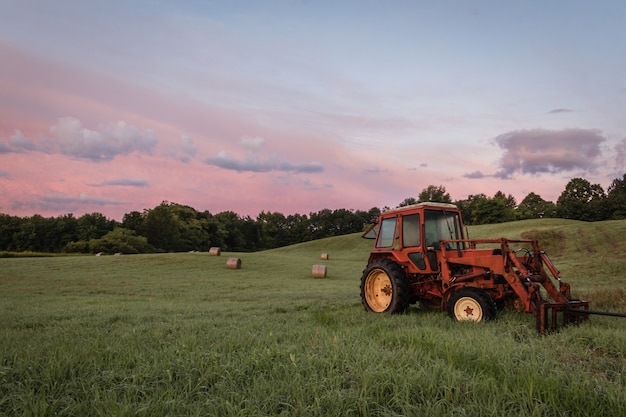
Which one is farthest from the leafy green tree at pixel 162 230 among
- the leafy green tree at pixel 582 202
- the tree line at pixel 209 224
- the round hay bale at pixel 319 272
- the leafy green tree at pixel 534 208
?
the leafy green tree at pixel 582 202

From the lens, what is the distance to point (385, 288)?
9.20 metres

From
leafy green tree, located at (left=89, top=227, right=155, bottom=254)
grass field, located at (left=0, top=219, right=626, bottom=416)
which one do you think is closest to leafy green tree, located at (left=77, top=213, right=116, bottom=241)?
leafy green tree, located at (left=89, top=227, right=155, bottom=254)

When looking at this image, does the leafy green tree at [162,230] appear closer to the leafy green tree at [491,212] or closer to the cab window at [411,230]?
the leafy green tree at [491,212]

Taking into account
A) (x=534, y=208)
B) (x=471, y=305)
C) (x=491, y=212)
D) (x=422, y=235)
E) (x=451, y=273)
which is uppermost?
(x=534, y=208)

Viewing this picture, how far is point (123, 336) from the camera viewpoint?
18.8 ft

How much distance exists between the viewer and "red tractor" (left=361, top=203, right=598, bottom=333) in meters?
7.08

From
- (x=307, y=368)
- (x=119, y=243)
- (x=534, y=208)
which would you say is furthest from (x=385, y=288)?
(x=534, y=208)

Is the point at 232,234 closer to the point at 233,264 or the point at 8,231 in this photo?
the point at 8,231

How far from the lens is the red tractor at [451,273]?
708 centimetres

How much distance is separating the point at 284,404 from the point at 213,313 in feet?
19.6

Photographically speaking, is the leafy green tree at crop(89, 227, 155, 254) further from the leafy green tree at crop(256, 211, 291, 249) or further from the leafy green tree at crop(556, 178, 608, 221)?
the leafy green tree at crop(556, 178, 608, 221)

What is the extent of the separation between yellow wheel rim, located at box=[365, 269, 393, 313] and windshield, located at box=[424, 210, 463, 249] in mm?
1266

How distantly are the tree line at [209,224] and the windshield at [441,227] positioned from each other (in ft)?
210

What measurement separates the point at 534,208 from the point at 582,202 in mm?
12707
